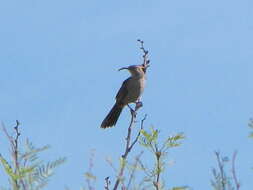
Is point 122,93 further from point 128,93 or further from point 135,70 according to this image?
point 135,70

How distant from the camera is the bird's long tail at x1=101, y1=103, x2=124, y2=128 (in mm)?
12148

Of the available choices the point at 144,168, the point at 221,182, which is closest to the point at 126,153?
the point at 144,168

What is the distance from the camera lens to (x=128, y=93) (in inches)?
485

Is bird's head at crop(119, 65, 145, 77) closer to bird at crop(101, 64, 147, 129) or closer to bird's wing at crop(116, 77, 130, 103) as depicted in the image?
bird at crop(101, 64, 147, 129)

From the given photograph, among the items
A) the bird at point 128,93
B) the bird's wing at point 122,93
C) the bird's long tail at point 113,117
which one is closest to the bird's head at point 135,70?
the bird at point 128,93

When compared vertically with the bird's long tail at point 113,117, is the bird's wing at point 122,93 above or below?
above

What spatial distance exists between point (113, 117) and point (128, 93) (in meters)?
0.57

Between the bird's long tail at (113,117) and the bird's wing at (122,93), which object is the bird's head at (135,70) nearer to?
the bird's wing at (122,93)

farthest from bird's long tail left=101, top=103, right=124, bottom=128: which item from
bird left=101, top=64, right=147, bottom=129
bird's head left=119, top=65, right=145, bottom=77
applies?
bird's head left=119, top=65, right=145, bottom=77

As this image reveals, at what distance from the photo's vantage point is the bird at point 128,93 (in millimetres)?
12203

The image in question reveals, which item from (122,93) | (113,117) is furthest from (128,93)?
(113,117)

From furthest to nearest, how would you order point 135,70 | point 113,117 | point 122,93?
point 135,70
point 122,93
point 113,117

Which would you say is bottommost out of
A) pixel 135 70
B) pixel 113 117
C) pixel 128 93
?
pixel 113 117

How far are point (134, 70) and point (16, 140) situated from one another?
975 centimetres
